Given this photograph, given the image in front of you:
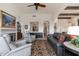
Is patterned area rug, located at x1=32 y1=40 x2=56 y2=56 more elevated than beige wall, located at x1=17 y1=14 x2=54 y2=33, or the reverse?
beige wall, located at x1=17 y1=14 x2=54 y2=33

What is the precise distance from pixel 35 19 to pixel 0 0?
37.5 ft

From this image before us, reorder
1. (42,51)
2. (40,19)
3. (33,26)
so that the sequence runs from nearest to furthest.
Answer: (42,51)
(40,19)
(33,26)

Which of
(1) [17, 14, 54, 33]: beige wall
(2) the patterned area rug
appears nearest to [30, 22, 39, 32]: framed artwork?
(1) [17, 14, 54, 33]: beige wall

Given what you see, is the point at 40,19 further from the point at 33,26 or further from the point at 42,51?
the point at 42,51

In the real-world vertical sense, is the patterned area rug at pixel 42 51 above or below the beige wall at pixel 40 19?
below

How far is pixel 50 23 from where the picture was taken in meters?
12.6

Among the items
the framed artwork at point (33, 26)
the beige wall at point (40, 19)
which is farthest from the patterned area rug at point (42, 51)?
the framed artwork at point (33, 26)

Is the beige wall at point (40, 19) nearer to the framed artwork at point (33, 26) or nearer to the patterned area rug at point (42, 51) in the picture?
the framed artwork at point (33, 26)

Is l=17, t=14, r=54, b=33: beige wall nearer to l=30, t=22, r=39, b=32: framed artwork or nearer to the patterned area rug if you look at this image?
l=30, t=22, r=39, b=32: framed artwork

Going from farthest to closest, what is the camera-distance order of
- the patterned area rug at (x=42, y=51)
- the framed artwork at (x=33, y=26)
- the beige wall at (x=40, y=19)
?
1. the framed artwork at (x=33, y=26)
2. the beige wall at (x=40, y=19)
3. the patterned area rug at (x=42, y=51)

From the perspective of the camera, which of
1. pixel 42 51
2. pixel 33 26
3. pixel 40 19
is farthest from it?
pixel 33 26

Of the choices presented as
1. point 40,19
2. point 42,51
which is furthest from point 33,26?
point 42,51

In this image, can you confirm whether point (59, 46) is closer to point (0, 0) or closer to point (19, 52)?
point (19, 52)

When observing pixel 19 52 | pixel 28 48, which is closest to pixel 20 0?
pixel 19 52
